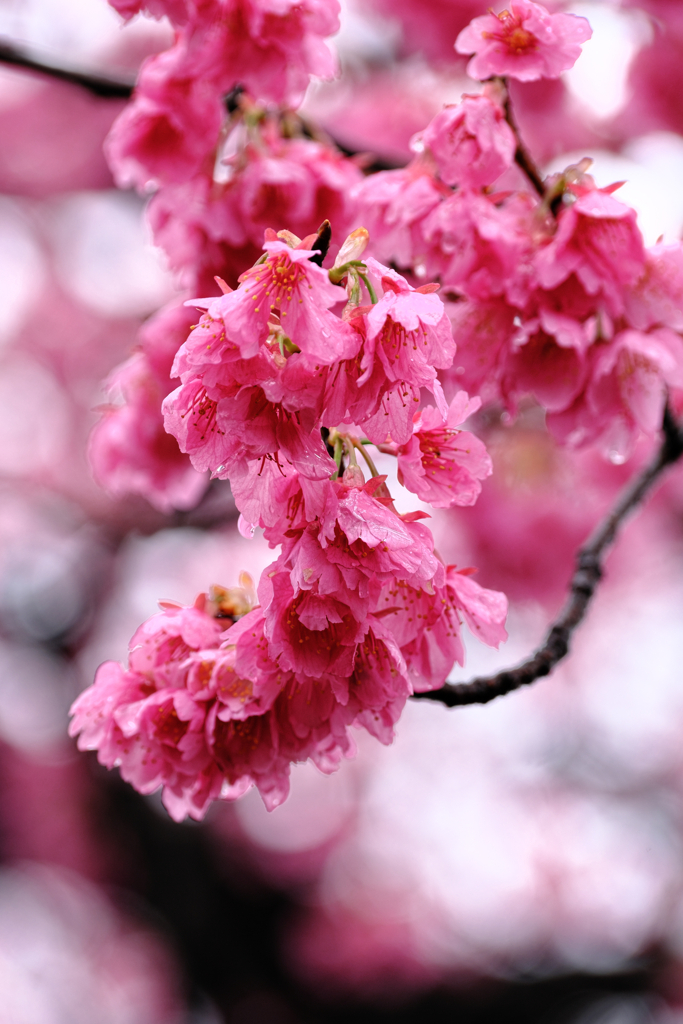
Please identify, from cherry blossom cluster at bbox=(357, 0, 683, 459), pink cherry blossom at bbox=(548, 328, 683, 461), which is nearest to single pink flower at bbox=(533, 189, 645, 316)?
cherry blossom cluster at bbox=(357, 0, 683, 459)

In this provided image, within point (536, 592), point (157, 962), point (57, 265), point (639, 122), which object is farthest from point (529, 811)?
point (57, 265)

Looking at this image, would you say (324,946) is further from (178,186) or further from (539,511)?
(178,186)

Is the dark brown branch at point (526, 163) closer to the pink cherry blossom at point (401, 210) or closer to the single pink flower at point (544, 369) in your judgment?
the pink cherry blossom at point (401, 210)

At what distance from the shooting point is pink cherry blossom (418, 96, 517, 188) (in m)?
1.02

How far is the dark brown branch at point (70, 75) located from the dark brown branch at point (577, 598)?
124 cm

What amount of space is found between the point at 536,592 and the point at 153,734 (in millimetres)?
2919


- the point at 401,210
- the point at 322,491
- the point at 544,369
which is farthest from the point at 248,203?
the point at 322,491

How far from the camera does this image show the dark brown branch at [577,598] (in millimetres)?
990

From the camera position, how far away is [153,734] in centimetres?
86

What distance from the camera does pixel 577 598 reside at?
4.22ft

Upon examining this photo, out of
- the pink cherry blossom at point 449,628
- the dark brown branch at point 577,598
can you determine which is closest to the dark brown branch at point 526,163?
the dark brown branch at point 577,598

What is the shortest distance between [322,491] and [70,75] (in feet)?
4.43

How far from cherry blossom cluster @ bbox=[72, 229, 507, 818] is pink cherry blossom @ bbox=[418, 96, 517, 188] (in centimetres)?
38

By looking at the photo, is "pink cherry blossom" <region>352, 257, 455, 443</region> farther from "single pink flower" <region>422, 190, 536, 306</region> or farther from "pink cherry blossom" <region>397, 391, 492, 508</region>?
"single pink flower" <region>422, 190, 536, 306</region>
